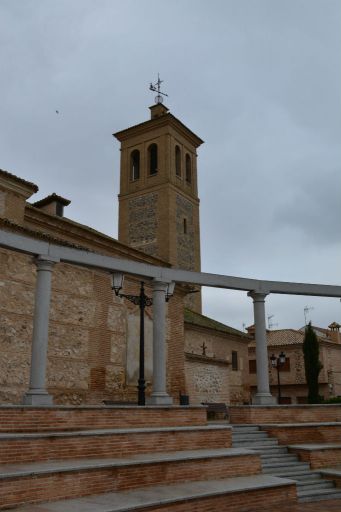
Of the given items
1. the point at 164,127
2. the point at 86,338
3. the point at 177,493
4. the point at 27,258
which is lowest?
the point at 177,493

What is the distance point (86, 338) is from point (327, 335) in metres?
34.3

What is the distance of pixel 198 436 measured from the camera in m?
8.76

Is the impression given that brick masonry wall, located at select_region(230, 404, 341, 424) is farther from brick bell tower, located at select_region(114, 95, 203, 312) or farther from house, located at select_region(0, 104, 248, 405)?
brick bell tower, located at select_region(114, 95, 203, 312)

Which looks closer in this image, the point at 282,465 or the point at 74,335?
the point at 282,465

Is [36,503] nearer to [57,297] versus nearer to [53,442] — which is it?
[53,442]

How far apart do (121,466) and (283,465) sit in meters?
3.76

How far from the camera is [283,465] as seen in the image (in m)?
8.87

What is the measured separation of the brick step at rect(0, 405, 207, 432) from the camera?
7.67 metres

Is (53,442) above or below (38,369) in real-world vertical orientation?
below

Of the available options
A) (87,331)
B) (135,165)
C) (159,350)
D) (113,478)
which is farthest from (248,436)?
(135,165)

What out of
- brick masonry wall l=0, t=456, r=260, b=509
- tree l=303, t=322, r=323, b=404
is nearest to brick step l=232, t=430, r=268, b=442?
brick masonry wall l=0, t=456, r=260, b=509

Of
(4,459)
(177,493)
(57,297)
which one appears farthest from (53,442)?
(57,297)

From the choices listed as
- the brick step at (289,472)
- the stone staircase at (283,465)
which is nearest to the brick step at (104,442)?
the stone staircase at (283,465)

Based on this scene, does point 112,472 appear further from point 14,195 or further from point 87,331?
point 14,195
